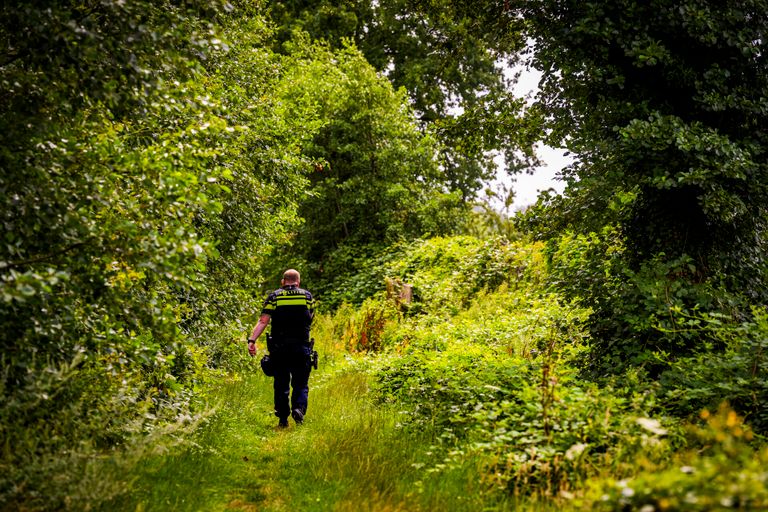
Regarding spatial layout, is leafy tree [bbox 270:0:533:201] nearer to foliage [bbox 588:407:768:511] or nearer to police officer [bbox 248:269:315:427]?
police officer [bbox 248:269:315:427]

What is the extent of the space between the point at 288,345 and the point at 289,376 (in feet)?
1.52

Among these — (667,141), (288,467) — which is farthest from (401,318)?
(667,141)

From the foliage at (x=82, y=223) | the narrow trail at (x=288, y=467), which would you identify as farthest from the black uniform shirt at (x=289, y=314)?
the foliage at (x=82, y=223)

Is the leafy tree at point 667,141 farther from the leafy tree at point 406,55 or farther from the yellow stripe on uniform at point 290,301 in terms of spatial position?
the leafy tree at point 406,55

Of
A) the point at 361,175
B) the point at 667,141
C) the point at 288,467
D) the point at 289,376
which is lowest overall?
the point at 288,467

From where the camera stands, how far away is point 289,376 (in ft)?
27.5

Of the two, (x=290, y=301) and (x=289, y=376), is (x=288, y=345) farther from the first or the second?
(x=290, y=301)

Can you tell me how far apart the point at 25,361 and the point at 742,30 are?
8.10 metres

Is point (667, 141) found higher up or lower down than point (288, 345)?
higher up

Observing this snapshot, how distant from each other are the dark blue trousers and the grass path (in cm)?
28

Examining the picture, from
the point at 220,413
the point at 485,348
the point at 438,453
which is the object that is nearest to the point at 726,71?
the point at 485,348

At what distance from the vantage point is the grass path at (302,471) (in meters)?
4.91

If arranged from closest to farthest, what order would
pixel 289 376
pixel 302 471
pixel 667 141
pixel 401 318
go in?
pixel 302 471, pixel 667 141, pixel 289 376, pixel 401 318

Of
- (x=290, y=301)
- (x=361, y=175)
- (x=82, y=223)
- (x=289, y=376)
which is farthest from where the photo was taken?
(x=361, y=175)
